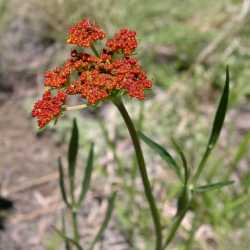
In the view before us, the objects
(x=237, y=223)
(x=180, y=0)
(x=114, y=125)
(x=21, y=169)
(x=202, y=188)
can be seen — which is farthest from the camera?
(x=180, y=0)

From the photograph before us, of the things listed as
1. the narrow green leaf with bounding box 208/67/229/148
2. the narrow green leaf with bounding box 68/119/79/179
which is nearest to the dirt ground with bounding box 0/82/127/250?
the narrow green leaf with bounding box 68/119/79/179

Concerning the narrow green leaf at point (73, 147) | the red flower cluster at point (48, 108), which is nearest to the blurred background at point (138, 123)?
the narrow green leaf at point (73, 147)

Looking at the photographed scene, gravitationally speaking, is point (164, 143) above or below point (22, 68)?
below

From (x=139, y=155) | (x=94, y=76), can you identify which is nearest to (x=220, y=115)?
(x=139, y=155)

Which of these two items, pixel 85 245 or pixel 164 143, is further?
pixel 164 143

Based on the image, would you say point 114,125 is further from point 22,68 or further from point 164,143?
point 22,68

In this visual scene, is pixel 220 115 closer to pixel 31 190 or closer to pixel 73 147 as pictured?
pixel 73 147

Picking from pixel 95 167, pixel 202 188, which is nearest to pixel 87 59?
pixel 202 188
